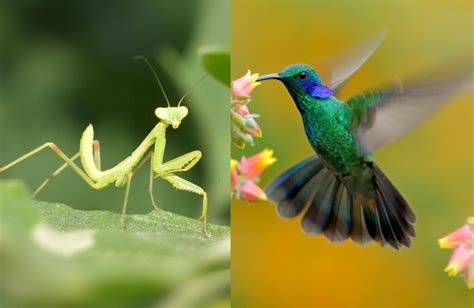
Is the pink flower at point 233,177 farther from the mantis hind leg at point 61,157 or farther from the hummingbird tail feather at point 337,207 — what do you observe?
the mantis hind leg at point 61,157

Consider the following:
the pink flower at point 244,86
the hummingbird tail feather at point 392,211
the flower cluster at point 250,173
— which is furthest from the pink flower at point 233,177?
the hummingbird tail feather at point 392,211

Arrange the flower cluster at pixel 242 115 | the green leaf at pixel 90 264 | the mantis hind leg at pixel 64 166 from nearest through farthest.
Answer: the green leaf at pixel 90 264
the mantis hind leg at pixel 64 166
the flower cluster at pixel 242 115

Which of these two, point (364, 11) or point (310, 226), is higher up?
point (364, 11)

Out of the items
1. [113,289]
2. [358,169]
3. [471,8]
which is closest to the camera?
[113,289]

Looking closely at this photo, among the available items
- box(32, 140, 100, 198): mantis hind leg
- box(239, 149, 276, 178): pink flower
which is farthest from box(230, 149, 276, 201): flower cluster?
box(32, 140, 100, 198): mantis hind leg

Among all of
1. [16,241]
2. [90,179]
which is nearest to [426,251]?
[90,179]

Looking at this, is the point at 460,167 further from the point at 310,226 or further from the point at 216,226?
the point at 216,226

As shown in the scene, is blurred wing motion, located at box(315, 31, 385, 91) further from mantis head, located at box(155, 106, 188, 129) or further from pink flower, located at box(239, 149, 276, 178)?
mantis head, located at box(155, 106, 188, 129)
